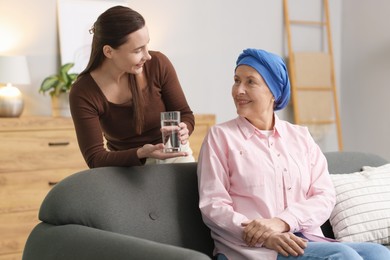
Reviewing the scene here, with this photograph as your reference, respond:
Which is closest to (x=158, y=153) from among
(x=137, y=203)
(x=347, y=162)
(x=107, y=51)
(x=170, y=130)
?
(x=170, y=130)

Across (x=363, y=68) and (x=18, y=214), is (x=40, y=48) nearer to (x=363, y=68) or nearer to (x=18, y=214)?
(x=18, y=214)

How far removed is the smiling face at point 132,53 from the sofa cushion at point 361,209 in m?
1.02

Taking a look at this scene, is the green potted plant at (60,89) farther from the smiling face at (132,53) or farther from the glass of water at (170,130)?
the glass of water at (170,130)

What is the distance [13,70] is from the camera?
4.59 meters

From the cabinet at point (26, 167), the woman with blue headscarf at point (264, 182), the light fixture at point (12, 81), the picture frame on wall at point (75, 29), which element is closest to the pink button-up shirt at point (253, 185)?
the woman with blue headscarf at point (264, 182)

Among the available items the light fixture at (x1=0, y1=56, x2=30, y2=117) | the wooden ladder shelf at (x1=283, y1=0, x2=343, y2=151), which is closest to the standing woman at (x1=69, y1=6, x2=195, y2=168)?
the light fixture at (x1=0, y1=56, x2=30, y2=117)

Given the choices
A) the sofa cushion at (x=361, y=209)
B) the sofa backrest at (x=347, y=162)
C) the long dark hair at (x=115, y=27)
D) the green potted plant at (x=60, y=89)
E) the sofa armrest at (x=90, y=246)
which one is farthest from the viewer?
the green potted plant at (x=60, y=89)

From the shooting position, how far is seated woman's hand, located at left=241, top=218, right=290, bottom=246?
2.35 meters

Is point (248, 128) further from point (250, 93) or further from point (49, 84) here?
point (49, 84)

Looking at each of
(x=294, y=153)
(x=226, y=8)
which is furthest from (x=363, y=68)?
(x=294, y=153)

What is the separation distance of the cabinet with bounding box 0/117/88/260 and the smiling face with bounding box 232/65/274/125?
2.13 metres

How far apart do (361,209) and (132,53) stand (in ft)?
3.88

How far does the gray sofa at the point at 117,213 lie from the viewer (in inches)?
89.2

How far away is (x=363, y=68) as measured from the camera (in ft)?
21.4
